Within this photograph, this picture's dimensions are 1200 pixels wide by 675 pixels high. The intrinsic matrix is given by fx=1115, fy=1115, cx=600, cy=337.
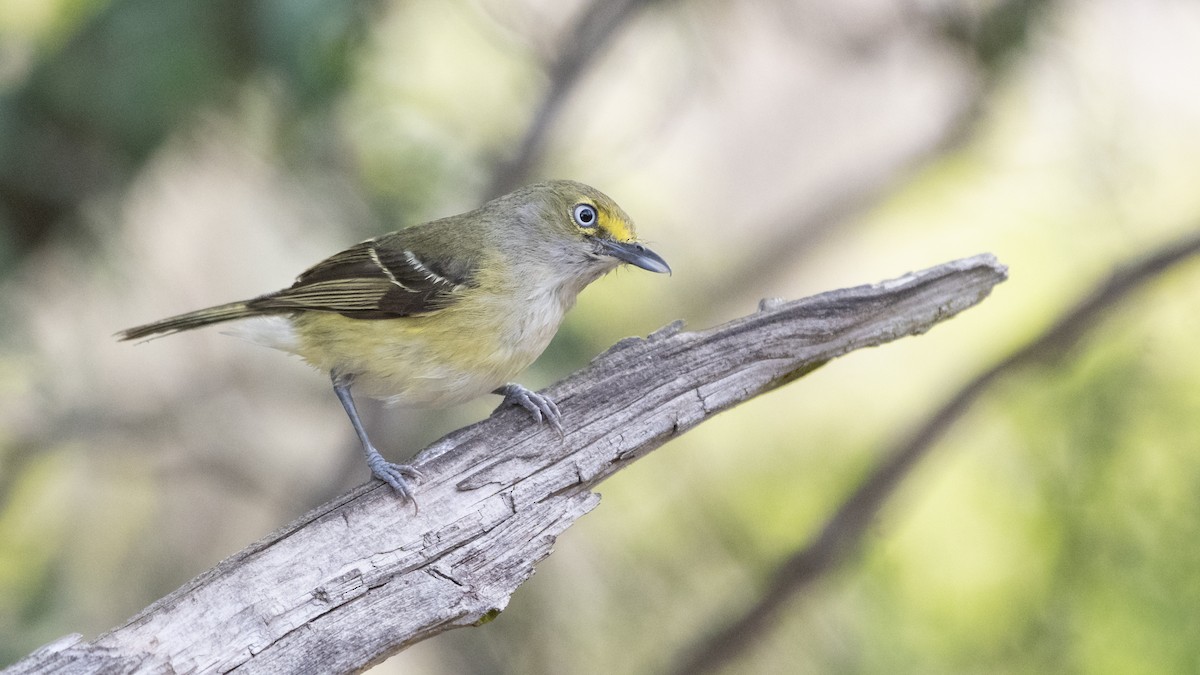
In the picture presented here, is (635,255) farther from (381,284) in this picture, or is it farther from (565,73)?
(565,73)

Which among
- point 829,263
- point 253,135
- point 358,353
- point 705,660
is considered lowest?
point 705,660

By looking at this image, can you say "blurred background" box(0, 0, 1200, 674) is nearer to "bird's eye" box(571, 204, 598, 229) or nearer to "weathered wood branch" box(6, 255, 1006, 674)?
"bird's eye" box(571, 204, 598, 229)

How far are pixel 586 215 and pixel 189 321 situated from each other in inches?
54.0

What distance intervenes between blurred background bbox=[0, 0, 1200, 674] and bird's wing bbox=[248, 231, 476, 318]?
88cm

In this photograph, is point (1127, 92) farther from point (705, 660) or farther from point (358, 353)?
point (358, 353)

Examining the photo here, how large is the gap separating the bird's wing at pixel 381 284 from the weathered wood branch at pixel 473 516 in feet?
1.56

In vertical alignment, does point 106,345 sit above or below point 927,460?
above

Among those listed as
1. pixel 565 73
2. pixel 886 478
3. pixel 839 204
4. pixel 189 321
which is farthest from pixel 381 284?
pixel 839 204

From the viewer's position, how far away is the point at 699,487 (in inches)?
234

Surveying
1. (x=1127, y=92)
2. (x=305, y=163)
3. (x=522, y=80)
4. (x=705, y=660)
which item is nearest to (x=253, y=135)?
(x=305, y=163)

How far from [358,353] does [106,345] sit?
124 inches

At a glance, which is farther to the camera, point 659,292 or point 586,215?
point 659,292

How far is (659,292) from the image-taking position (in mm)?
6406

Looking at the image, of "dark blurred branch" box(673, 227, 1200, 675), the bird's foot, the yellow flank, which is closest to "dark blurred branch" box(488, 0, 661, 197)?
the yellow flank
